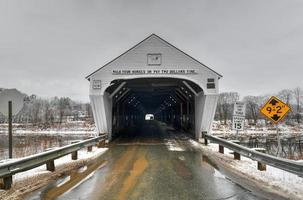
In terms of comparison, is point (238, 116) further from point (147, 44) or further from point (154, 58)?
point (147, 44)

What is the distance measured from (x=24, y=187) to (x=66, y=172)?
68.2 inches

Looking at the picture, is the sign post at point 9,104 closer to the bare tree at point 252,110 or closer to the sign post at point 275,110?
the sign post at point 275,110

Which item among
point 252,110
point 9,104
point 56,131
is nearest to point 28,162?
point 9,104

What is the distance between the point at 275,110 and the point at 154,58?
368 inches

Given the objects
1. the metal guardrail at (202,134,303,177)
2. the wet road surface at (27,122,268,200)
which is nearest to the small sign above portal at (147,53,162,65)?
the metal guardrail at (202,134,303,177)

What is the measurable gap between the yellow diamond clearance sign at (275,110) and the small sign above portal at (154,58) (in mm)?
8909

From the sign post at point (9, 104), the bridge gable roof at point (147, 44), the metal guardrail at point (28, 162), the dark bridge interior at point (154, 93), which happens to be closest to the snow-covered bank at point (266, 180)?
the metal guardrail at point (28, 162)

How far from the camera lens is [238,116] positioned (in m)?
10.7

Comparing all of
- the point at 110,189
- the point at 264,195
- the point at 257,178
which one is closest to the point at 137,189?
the point at 110,189

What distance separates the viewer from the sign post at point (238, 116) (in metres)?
10.6

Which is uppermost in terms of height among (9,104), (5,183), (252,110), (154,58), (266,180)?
(154,58)

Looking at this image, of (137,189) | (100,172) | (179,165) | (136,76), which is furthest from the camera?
(136,76)

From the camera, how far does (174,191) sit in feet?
17.2

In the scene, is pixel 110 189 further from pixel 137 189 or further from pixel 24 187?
pixel 24 187
